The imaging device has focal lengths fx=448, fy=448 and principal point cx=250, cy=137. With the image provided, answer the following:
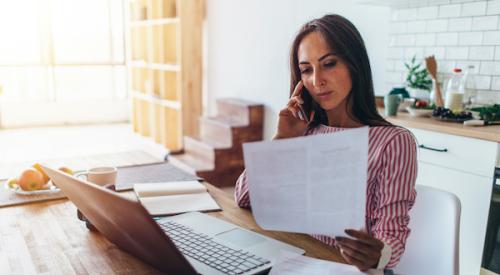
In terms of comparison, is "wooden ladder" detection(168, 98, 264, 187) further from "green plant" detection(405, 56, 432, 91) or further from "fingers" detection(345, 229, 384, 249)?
"fingers" detection(345, 229, 384, 249)

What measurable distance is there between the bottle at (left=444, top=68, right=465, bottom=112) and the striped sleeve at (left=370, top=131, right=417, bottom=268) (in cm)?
145

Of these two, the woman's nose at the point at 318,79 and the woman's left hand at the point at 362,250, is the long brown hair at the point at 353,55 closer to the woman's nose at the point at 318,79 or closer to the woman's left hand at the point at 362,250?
the woman's nose at the point at 318,79

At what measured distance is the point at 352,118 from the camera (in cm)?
126

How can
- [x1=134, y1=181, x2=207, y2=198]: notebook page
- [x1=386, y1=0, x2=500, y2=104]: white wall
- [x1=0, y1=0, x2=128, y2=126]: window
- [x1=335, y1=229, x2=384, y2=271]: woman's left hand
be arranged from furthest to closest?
[x1=0, y1=0, x2=128, y2=126]: window, [x1=386, y1=0, x2=500, y2=104]: white wall, [x1=134, y1=181, x2=207, y2=198]: notebook page, [x1=335, y1=229, x2=384, y2=271]: woman's left hand

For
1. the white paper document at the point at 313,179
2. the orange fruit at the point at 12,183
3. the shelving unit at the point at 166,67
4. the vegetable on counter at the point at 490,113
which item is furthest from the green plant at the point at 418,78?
the shelving unit at the point at 166,67

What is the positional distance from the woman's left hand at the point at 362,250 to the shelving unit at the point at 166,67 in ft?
11.7

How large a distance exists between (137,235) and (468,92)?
2.25 metres

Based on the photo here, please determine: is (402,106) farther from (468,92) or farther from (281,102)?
(281,102)

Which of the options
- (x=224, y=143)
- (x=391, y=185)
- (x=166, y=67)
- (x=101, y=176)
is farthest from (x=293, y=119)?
(x=166, y=67)

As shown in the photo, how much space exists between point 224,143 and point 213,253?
2970 millimetres

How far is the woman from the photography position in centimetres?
102

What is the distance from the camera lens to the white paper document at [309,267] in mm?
868

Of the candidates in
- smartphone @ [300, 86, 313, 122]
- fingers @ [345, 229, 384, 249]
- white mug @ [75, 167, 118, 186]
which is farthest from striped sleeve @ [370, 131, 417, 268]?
white mug @ [75, 167, 118, 186]

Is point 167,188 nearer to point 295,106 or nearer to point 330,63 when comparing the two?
point 295,106
